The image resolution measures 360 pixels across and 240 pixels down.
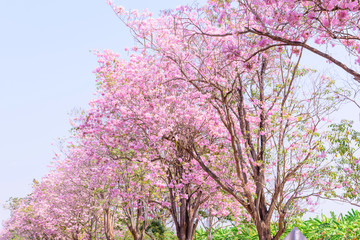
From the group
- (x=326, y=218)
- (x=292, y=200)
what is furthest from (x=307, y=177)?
(x=326, y=218)

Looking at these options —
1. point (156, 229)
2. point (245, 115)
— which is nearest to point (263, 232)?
point (245, 115)

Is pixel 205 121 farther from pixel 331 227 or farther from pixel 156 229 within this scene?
pixel 156 229

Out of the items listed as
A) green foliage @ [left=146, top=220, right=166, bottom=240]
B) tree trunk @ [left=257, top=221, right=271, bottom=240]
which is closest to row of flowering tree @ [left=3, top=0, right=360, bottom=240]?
tree trunk @ [left=257, top=221, right=271, bottom=240]

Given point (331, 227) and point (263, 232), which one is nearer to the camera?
point (263, 232)

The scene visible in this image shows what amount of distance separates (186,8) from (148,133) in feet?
15.8

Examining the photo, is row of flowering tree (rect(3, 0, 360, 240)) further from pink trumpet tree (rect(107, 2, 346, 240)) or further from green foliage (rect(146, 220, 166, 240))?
green foliage (rect(146, 220, 166, 240))

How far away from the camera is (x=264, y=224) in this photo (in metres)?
12.3

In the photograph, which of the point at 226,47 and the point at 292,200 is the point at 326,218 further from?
the point at 226,47

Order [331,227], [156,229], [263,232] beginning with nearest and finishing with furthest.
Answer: [263,232]
[331,227]
[156,229]

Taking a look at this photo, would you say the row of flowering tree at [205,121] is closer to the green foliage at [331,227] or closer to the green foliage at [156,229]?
the green foliage at [331,227]

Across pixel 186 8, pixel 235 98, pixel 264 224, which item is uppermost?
pixel 186 8

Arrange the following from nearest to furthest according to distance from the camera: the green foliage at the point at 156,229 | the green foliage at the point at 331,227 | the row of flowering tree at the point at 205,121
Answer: the row of flowering tree at the point at 205,121
the green foliage at the point at 331,227
the green foliage at the point at 156,229

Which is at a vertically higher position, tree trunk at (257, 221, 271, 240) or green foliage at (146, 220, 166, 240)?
green foliage at (146, 220, 166, 240)


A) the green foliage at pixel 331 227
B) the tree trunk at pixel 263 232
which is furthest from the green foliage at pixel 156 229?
the tree trunk at pixel 263 232
